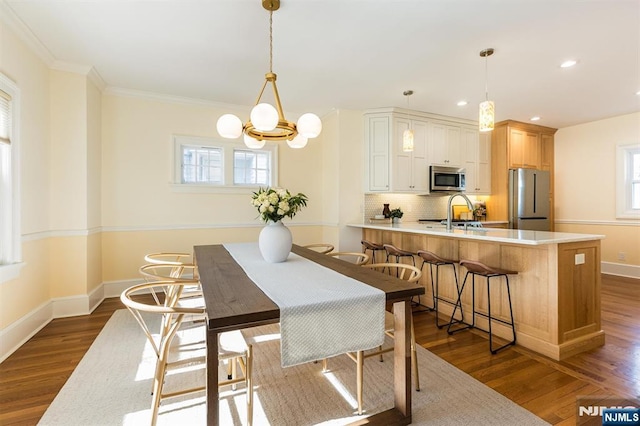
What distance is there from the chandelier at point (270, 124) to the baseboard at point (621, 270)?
17.5 ft

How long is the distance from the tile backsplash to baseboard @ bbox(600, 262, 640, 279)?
2577 mm

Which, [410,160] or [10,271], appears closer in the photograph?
[10,271]

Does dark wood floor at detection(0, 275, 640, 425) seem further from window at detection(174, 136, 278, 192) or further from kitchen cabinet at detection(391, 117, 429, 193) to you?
kitchen cabinet at detection(391, 117, 429, 193)

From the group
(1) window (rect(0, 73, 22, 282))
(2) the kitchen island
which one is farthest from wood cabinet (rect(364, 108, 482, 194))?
(1) window (rect(0, 73, 22, 282))

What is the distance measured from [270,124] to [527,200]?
5.17m

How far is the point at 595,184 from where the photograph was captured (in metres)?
5.32

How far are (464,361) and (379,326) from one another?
51.9 inches

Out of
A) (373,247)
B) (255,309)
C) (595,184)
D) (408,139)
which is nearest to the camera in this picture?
(255,309)

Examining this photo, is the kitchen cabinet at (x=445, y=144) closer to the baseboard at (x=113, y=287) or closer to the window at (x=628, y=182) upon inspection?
the window at (x=628, y=182)

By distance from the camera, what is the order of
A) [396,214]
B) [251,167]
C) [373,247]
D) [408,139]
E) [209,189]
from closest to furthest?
[408,139] < [373,247] < [209,189] < [251,167] < [396,214]

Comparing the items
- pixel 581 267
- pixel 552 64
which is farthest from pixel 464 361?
pixel 552 64

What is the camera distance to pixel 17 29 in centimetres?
251

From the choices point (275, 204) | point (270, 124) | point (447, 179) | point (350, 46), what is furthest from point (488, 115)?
point (447, 179)

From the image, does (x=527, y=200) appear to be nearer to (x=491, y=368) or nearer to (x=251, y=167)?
(x=491, y=368)
